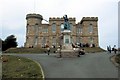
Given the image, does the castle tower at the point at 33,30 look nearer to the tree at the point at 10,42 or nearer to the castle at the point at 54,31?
the castle at the point at 54,31

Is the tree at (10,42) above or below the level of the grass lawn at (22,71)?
above

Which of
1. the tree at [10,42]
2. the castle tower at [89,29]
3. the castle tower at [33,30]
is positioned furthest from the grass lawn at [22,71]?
the castle tower at [89,29]

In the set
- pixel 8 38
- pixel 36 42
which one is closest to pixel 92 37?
pixel 36 42

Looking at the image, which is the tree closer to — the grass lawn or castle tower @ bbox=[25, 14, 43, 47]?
castle tower @ bbox=[25, 14, 43, 47]

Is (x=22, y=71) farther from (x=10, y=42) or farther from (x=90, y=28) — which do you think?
(x=90, y=28)

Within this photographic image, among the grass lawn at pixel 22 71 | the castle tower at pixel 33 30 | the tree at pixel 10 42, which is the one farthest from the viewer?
the castle tower at pixel 33 30

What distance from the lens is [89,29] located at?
268 ft

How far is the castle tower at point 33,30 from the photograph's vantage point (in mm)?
80812

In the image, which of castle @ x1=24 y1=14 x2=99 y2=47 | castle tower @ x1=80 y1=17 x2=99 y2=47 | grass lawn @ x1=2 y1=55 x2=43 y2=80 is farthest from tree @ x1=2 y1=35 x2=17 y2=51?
grass lawn @ x1=2 y1=55 x2=43 y2=80

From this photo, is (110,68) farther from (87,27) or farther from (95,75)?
(87,27)

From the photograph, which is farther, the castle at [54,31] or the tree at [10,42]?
the castle at [54,31]

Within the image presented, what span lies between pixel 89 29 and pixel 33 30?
16.0 m

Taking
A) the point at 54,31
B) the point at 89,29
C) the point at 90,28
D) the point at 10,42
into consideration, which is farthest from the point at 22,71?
the point at 90,28

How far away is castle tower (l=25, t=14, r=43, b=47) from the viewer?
265 ft
